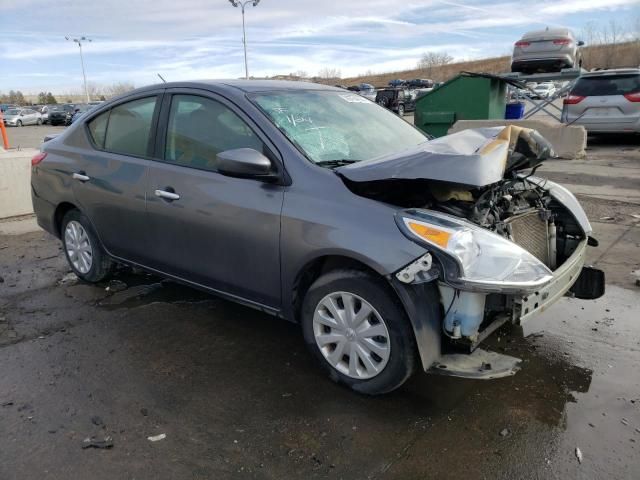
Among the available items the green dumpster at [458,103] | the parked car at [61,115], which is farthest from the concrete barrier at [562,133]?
the parked car at [61,115]

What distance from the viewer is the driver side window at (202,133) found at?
3473 mm

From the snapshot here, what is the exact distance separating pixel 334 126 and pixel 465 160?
1146 millimetres

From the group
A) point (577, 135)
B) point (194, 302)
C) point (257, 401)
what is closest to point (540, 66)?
point (577, 135)

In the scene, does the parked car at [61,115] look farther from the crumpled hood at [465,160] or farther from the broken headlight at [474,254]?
the broken headlight at [474,254]

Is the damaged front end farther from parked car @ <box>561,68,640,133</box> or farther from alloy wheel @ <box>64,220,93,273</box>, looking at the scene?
parked car @ <box>561,68,640,133</box>

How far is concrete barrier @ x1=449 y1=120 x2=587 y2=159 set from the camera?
11414 mm

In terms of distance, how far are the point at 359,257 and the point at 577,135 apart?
33.9 ft

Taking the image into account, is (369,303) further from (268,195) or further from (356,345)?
(268,195)

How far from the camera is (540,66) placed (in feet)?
47.4

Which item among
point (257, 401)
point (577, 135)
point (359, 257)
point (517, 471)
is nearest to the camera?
point (517, 471)

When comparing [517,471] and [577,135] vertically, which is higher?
[577,135]

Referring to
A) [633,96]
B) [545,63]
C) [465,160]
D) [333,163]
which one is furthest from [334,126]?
[545,63]

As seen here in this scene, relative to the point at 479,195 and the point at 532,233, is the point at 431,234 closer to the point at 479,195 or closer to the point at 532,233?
the point at 479,195

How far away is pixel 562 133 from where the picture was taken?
38.0ft
